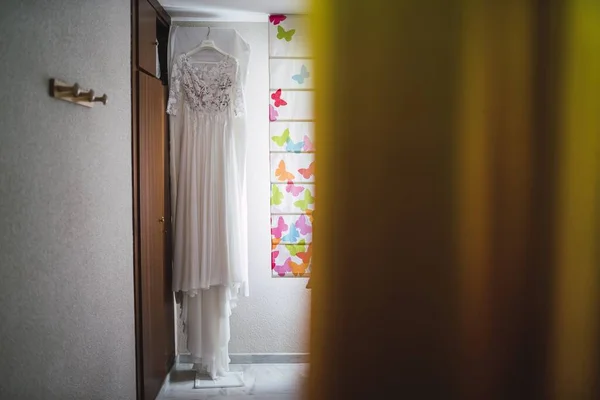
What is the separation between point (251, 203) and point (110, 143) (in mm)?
1431

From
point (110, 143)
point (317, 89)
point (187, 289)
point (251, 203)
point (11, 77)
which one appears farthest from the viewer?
point (251, 203)

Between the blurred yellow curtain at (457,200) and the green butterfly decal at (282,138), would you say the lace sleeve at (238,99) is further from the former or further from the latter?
the blurred yellow curtain at (457,200)

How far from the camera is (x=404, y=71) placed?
69 cm

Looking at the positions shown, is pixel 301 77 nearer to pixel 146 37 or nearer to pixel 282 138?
pixel 282 138

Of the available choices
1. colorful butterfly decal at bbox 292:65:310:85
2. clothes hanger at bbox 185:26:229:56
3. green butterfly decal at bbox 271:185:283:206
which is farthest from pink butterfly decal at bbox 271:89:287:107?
green butterfly decal at bbox 271:185:283:206

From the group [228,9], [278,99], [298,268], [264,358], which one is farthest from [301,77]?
[264,358]

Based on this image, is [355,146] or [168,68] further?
[168,68]

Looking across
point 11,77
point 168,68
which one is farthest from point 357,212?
point 168,68

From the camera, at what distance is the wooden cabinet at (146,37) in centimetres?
237

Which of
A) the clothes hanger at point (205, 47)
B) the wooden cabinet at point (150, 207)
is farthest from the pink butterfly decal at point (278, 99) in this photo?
the wooden cabinet at point (150, 207)

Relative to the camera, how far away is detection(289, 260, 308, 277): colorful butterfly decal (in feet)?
10.7

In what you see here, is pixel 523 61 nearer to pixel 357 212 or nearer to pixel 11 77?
pixel 357 212

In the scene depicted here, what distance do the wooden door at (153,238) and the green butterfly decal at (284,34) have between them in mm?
840

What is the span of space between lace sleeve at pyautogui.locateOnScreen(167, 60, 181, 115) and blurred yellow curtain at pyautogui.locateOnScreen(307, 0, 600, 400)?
2.42 m
